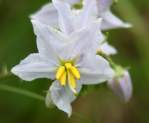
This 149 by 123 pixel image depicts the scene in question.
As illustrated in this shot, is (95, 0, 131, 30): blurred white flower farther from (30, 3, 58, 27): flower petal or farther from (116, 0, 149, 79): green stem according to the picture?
(116, 0, 149, 79): green stem

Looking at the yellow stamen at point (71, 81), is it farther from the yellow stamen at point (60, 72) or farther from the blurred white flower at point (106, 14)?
the blurred white flower at point (106, 14)

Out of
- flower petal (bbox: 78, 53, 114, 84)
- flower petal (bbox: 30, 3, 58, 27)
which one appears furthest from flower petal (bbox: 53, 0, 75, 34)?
flower petal (bbox: 30, 3, 58, 27)

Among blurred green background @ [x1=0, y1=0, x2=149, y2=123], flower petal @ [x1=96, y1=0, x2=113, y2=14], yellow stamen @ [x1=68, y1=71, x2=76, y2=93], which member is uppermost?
flower petal @ [x1=96, y1=0, x2=113, y2=14]

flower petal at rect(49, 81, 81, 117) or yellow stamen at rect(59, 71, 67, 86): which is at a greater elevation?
yellow stamen at rect(59, 71, 67, 86)

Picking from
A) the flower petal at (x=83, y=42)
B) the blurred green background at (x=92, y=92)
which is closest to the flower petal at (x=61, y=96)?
the flower petal at (x=83, y=42)

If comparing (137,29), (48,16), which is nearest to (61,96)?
(48,16)

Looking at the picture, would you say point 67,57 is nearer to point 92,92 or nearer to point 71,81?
point 71,81
